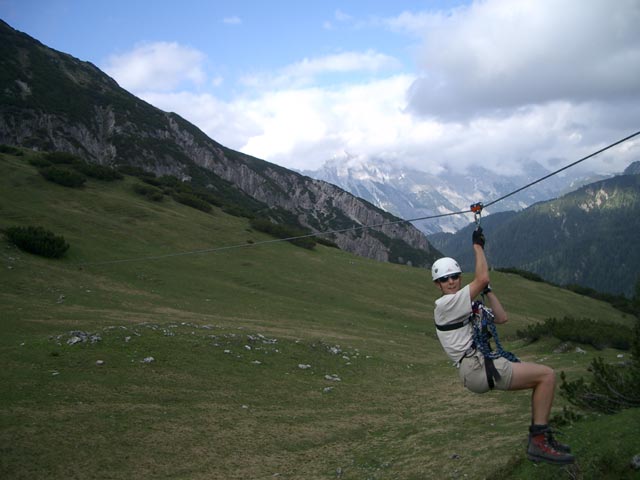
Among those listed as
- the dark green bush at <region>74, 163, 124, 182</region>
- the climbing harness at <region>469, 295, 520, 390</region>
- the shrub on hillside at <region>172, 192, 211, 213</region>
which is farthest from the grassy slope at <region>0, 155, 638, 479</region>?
the shrub on hillside at <region>172, 192, 211, 213</region>

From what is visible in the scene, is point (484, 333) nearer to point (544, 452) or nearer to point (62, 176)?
point (544, 452)

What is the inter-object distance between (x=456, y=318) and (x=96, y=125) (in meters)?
112

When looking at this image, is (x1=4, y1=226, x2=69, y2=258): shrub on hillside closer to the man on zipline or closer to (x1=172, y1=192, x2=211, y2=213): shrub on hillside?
(x1=172, y1=192, x2=211, y2=213): shrub on hillside

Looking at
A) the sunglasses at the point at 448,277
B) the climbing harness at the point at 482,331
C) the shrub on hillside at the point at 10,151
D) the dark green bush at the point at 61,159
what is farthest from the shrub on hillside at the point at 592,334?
the shrub on hillside at the point at 10,151

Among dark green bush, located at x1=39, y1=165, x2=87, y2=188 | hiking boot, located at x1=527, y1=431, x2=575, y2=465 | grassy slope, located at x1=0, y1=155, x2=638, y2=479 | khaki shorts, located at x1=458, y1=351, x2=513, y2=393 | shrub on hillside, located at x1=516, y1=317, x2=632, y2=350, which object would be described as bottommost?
grassy slope, located at x1=0, y1=155, x2=638, y2=479

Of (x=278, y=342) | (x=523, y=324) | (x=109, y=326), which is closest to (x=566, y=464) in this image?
(x=278, y=342)

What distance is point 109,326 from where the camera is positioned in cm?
1856

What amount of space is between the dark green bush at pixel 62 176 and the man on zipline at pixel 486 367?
50704 mm

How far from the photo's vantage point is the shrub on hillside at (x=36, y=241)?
97.3 feet

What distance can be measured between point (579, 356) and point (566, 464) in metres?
16.2

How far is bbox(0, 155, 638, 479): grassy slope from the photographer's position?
33.1ft

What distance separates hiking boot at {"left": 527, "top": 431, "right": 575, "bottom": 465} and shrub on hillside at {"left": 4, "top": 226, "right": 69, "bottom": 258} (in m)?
31.6

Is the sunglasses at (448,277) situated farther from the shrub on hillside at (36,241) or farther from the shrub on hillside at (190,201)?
the shrub on hillside at (190,201)

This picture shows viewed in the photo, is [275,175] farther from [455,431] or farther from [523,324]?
[455,431]
